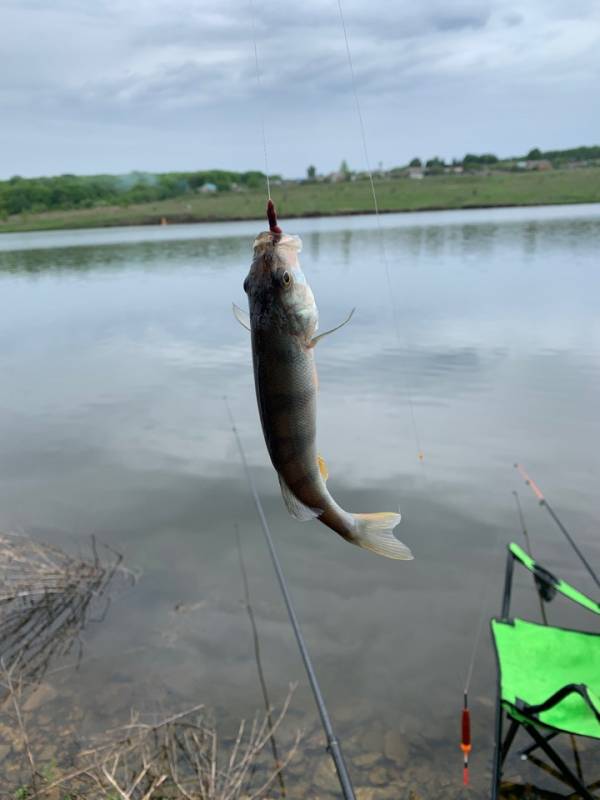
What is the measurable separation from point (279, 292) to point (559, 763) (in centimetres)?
574

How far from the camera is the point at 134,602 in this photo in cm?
985

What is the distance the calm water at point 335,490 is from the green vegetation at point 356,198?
146 feet

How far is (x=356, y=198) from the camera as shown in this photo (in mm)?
73188

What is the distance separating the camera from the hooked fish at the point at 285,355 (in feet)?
6.86

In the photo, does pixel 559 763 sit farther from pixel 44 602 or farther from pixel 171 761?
pixel 44 602

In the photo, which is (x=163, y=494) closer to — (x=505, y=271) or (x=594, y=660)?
(x=594, y=660)

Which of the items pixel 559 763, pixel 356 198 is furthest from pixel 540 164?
pixel 559 763

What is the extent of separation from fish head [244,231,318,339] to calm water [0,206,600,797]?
19.5 feet

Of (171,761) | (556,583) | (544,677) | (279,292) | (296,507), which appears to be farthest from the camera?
(171,761)

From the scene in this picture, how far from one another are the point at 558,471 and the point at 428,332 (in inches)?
475

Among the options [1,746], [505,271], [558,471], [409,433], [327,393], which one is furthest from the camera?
[505,271]

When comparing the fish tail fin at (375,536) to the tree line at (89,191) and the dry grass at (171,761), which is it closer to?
the dry grass at (171,761)

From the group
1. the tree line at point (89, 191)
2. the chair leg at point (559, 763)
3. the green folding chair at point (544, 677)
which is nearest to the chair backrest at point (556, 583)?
the green folding chair at point (544, 677)

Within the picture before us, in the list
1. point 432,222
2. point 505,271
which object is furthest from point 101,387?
point 432,222
